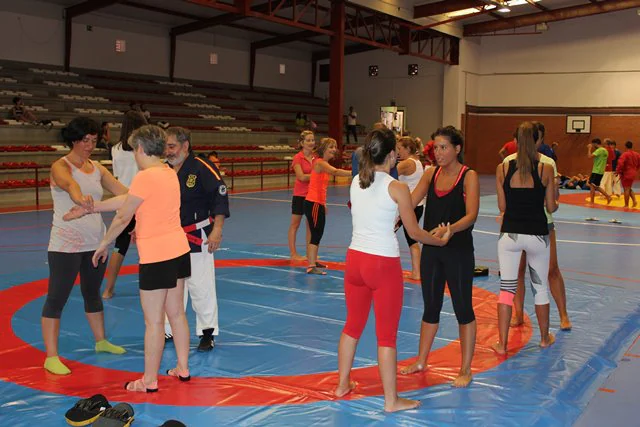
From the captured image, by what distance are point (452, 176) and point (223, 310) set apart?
2929 mm

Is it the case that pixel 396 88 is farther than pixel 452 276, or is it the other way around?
pixel 396 88

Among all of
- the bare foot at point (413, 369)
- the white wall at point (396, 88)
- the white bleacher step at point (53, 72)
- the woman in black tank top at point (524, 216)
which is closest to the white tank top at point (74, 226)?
the bare foot at point (413, 369)

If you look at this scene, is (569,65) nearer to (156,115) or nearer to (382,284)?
(156,115)

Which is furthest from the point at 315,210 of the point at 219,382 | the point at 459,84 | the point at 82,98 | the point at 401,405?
the point at 459,84

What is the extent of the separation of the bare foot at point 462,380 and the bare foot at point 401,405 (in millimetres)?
481

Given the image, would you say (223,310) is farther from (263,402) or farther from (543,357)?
(543,357)

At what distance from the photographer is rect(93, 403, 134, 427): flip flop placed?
3.76 metres

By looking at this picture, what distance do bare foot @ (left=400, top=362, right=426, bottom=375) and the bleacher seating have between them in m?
13.6

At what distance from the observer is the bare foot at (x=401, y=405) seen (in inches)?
165

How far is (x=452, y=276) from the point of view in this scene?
15.4 ft

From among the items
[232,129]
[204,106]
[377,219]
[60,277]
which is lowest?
[60,277]

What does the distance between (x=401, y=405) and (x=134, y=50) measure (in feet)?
84.8

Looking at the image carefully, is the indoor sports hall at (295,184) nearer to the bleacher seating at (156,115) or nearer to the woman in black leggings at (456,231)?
the bleacher seating at (156,115)

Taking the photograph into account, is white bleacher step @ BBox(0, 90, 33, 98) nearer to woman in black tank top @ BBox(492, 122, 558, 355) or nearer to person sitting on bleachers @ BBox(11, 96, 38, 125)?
person sitting on bleachers @ BBox(11, 96, 38, 125)
